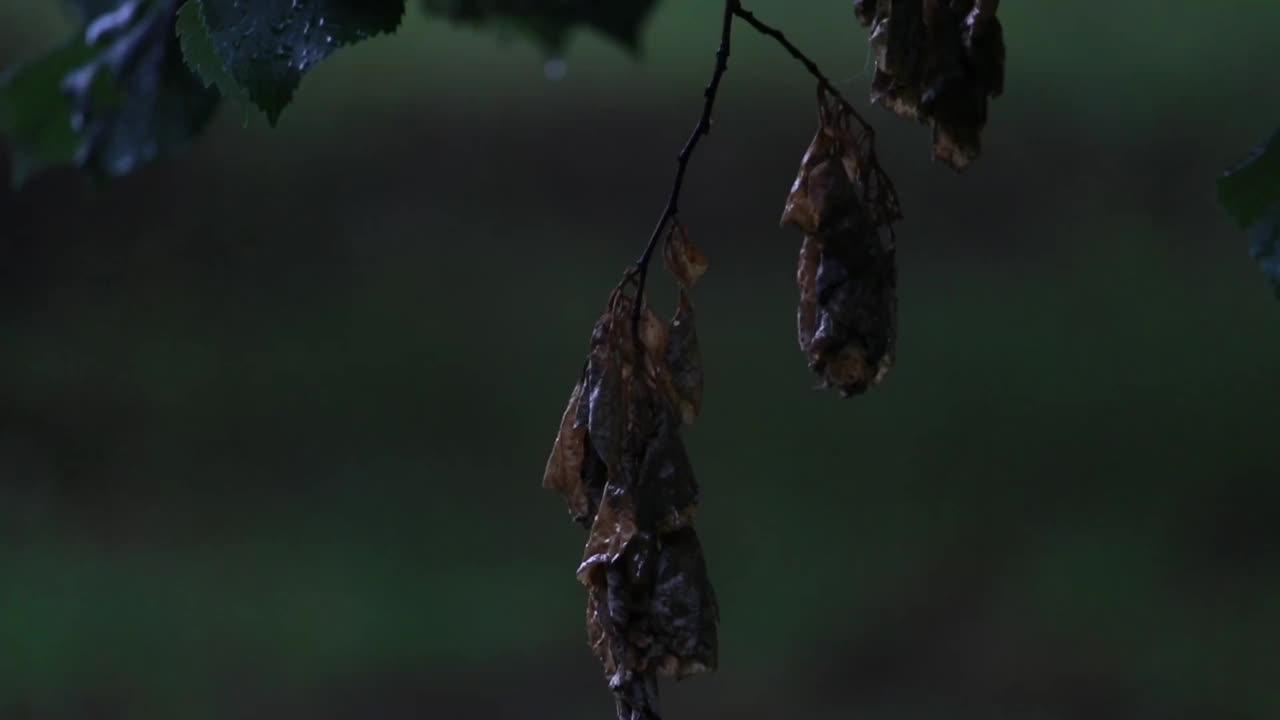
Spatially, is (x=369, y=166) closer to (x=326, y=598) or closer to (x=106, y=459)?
(x=106, y=459)

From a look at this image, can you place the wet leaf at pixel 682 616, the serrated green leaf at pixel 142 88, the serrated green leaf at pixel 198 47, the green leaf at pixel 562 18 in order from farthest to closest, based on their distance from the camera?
the green leaf at pixel 562 18
the serrated green leaf at pixel 142 88
the serrated green leaf at pixel 198 47
the wet leaf at pixel 682 616

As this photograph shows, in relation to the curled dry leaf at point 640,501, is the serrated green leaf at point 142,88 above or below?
above

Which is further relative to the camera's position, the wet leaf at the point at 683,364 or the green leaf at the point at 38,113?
the green leaf at the point at 38,113

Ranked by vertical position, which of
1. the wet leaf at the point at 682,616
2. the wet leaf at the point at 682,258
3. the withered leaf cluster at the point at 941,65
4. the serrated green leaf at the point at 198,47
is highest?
the serrated green leaf at the point at 198,47

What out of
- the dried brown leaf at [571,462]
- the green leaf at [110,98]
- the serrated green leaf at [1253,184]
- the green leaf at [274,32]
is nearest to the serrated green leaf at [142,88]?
the green leaf at [110,98]

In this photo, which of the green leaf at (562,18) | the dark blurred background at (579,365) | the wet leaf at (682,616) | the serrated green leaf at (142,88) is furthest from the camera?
the dark blurred background at (579,365)

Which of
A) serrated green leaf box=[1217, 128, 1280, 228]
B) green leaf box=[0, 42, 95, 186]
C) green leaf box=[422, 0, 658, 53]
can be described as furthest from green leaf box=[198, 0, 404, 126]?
green leaf box=[0, 42, 95, 186]

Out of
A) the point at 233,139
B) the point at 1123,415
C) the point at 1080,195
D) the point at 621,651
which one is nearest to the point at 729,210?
the point at 1080,195

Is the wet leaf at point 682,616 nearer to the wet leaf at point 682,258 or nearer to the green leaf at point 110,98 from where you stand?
the wet leaf at point 682,258
